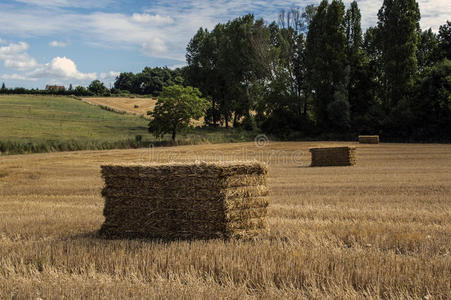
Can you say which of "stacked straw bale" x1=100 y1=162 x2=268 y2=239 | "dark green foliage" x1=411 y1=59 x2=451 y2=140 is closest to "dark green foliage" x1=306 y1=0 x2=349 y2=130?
"dark green foliage" x1=411 y1=59 x2=451 y2=140

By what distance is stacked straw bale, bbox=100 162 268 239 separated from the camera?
7.01m

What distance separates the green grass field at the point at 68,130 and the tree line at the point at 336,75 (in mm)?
9186

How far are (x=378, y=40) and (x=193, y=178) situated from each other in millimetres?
54216

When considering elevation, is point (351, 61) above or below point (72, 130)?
above

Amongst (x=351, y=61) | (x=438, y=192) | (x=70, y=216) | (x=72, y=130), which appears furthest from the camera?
(x=351, y=61)

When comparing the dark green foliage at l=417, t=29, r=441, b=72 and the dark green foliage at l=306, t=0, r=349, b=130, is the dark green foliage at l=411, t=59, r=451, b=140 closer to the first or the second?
the dark green foliage at l=306, t=0, r=349, b=130

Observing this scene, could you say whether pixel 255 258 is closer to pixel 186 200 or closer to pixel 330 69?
pixel 186 200

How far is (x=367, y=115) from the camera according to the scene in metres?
53.8

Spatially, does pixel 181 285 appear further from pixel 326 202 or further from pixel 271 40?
pixel 271 40

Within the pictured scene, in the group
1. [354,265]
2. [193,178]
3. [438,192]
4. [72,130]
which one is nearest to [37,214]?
[193,178]

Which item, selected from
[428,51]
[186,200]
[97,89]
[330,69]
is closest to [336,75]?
[330,69]

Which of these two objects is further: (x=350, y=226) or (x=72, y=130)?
(x=72, y=130)

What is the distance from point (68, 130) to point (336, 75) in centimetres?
3310

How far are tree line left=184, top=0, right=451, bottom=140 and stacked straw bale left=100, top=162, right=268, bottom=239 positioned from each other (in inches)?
1840
